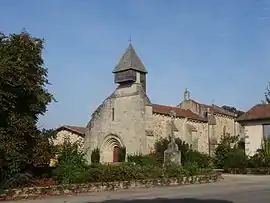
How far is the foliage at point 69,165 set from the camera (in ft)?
67.4

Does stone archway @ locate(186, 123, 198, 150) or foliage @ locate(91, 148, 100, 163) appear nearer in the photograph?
foliage @ locate(91, 148, 100, 163)

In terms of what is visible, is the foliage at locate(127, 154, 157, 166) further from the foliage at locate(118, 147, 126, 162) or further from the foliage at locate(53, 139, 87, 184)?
the foliage at locate(118, 147, 126, 162)

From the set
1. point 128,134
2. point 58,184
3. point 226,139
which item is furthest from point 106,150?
point 58,184

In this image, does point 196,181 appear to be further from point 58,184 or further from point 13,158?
point 13,158

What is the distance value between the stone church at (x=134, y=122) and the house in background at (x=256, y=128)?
27.5 ft

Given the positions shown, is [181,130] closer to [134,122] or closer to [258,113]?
[134,122]

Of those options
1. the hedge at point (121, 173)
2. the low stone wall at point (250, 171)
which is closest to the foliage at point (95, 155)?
the low stone wall at point (250, 171)

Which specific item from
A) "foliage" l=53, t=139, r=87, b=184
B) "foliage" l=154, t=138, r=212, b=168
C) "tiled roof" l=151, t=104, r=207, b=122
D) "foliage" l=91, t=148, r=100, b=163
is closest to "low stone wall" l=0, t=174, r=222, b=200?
"foliage" l=53, t=139, r=87, b=184

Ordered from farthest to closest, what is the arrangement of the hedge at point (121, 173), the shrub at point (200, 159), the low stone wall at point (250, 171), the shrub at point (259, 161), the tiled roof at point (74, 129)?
the tiled roof at point (74, 129) < the shrub at point (200, 159) < the shrub at point (259, 161) < the low stone wall at point (250, 171) < the hedge at point (121, 173)

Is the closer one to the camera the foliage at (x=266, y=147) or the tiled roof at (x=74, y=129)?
the foliage at (x=266, y=147)

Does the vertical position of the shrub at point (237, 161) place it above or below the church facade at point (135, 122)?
below

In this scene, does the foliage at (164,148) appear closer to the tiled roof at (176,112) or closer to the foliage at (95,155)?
the tiled roof at (176,112)

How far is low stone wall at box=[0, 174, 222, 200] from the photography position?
56.6 feet

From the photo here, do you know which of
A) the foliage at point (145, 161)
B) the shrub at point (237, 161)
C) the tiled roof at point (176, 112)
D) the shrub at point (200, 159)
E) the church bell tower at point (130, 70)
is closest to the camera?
the foliage at point (145, 161)
